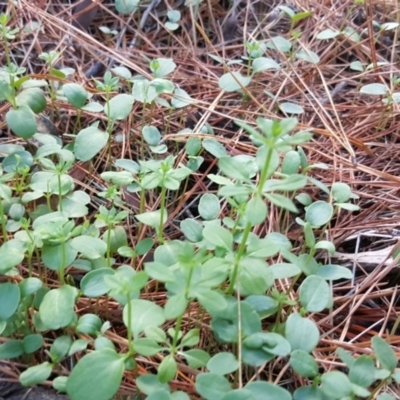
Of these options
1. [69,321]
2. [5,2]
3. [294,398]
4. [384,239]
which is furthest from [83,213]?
[5,2]

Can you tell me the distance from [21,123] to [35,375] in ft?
2.04

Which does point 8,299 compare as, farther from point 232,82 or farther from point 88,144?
point 232,82

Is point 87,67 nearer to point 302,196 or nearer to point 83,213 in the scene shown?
point 83,213

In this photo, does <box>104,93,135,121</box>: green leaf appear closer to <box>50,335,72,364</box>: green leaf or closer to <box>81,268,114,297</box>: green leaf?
<box>81,268,114,297</box>: green leaf

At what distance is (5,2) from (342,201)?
142 cm

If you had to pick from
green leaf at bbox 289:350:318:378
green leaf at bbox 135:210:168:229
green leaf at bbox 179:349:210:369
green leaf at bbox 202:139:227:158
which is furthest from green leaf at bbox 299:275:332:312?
green leaf at bbox 202:139:227:158

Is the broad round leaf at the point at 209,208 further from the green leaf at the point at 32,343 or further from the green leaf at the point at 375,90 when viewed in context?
the green leaf at the point at 375,90

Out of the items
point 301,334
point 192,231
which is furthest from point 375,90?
point 301,334

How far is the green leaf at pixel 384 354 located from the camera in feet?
2.79

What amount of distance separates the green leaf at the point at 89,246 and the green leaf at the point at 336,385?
1.53ft

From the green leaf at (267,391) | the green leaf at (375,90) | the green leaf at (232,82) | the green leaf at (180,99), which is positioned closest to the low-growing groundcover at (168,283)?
the green leaf at (267,391)

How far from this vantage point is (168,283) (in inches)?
31.9

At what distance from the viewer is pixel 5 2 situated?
1857 millimetres

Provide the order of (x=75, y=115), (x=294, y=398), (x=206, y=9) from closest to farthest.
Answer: (x=294, y=398), (x=75, y=115), (x=206, y=9)
